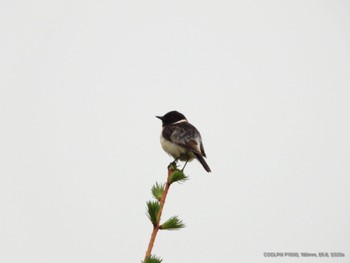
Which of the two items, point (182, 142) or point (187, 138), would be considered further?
point (187, 138)

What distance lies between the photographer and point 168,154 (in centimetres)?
1073

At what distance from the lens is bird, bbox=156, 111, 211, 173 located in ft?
31.9

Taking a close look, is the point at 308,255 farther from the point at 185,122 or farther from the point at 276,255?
the point at 185,122

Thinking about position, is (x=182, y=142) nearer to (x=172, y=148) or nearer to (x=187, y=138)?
(x=187, y=138)

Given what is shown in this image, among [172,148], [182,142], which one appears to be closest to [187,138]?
[182,142]

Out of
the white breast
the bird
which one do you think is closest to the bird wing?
the bird

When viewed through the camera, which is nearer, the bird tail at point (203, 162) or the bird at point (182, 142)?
the bird tail at point (203, 162)

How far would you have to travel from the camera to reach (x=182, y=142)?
9875mm

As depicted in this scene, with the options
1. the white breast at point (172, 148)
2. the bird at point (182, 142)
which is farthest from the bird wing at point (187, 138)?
the white breast at point (172, 148)

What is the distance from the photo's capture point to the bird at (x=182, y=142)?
9734 millimetres

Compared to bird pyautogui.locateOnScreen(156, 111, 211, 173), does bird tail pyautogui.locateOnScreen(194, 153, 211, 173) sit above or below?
below

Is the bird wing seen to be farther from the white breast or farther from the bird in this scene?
the white breast

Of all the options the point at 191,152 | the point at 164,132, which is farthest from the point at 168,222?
the point at 164,132

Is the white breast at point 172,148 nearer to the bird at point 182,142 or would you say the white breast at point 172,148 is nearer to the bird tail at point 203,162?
the bird at point 182,142
